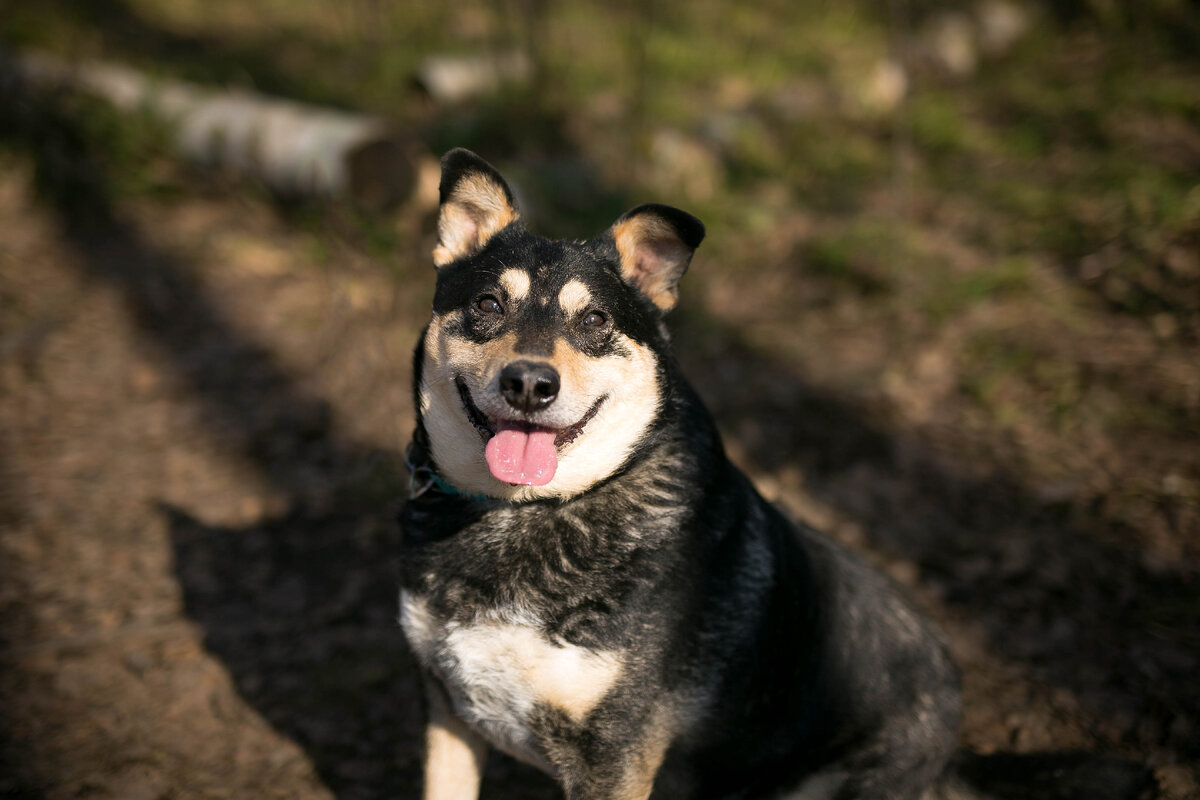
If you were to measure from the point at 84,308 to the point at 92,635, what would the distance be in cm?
405

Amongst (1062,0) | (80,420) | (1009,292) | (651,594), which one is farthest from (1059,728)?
(1062,0)

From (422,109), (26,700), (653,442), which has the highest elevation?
(422,109)

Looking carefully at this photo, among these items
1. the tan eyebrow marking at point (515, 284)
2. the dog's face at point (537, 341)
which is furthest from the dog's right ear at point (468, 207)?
the tan eyebrow marking at point (515, 284)

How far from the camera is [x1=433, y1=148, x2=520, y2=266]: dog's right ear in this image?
9.55ft

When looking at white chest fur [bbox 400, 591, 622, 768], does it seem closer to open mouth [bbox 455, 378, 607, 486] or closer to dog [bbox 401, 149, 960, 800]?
dog [bbox 401, 149, 960, 800]

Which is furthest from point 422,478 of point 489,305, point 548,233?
point 548,233

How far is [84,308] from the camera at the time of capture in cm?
685

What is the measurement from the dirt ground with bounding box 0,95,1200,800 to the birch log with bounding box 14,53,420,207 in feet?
2.44

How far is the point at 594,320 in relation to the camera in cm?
288

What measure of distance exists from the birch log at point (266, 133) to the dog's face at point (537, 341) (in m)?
5.00

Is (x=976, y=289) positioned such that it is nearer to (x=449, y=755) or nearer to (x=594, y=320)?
(x=594, y=320)

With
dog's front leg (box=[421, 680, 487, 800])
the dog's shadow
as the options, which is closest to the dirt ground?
the dog's shadow

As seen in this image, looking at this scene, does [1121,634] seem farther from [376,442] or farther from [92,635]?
[92,635]

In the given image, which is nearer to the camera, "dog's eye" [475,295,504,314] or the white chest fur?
the white chest fur
